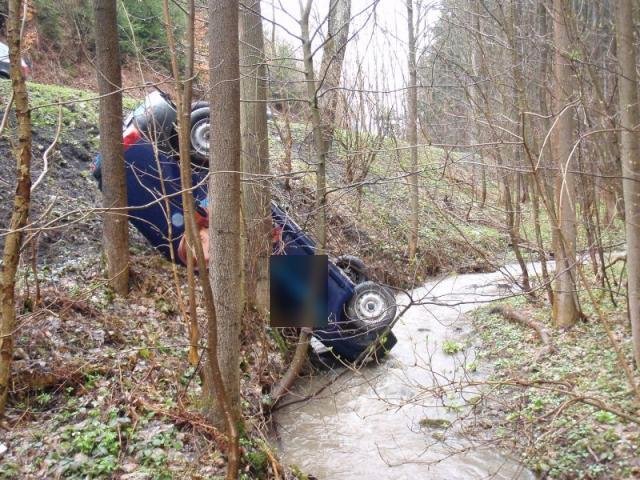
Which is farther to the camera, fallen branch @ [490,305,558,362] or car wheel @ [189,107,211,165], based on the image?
A: car wheel @ [189,107,211,165]

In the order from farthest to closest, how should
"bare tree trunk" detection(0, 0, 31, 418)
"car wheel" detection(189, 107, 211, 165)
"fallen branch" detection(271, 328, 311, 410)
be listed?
"car wheel" detection(189, 107, 211, 165), "fallen branch" detection(271, 328, 311, 410), "bare tree trunk" detection(0, 0, 31, 418)

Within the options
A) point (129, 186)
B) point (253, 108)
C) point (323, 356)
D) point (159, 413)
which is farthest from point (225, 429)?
point (253, 108)

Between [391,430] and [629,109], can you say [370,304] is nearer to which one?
[391,430]

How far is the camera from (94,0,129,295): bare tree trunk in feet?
23.7

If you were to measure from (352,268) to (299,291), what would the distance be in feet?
6.15

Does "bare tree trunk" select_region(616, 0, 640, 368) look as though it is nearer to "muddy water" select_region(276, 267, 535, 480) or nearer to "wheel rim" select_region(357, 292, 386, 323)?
"muddy water" select_region(276, 267, 535, 480)

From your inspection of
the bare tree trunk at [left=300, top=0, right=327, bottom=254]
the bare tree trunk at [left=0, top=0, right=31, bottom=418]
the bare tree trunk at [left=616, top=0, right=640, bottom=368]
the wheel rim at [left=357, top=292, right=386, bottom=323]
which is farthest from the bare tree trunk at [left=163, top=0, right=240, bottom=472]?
the bare tree trunk at [left=616, top=0, right=640, bottom=368]

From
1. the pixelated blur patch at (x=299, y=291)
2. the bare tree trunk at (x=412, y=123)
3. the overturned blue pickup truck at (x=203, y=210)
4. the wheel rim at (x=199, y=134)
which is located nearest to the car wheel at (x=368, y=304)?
the overturned blue pickup truck at (x=203, y=210)

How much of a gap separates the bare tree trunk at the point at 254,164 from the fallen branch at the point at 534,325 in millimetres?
3775

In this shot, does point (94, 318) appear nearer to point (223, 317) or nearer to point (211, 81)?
point (223, 317)

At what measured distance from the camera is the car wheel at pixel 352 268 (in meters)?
8.18

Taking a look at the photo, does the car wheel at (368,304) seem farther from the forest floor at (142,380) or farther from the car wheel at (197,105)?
the car wheel at (197,105)

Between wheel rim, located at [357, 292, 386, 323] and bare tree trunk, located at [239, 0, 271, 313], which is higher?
bare tree trunk, located at [239, 0, 271, 313]

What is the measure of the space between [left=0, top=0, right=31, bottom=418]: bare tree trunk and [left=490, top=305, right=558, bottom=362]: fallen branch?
596 cm
